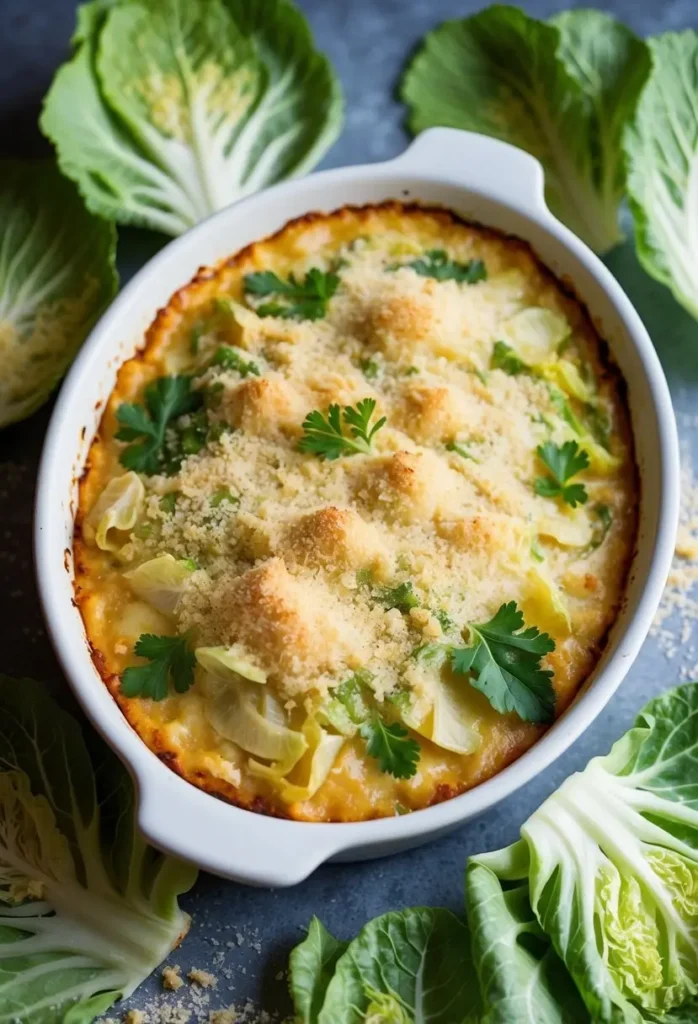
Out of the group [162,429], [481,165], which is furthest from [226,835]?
[481,165]

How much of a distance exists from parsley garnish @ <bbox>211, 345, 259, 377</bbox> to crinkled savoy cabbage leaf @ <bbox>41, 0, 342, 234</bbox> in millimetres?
746

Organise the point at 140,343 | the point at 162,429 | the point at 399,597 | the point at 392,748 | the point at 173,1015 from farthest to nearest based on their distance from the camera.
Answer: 1. the point at 140,343
2. the point at 162,429
3. the point at 173,1015
4. the point at 399,597
5. the point at 392,748

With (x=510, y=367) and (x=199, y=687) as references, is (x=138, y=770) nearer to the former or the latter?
(x=199, y=687)

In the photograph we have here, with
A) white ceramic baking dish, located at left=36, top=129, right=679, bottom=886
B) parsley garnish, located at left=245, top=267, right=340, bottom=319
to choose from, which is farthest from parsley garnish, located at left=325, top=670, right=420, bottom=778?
parsley garnish, located at left=245, top=267, right=340, bottom=319

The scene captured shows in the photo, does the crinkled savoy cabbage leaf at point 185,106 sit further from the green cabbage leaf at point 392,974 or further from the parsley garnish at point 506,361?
the green cabbage leaf at point 392,974

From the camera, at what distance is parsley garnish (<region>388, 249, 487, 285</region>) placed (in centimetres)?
290

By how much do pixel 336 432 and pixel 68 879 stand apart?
47.2 inches

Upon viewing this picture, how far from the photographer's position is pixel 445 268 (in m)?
2.91

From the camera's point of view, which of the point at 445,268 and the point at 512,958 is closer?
the point at 512,958

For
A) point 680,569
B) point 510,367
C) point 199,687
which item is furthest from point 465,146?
point 199,687

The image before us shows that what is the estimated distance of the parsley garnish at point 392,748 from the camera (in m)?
2.31

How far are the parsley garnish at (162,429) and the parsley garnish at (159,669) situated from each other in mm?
452

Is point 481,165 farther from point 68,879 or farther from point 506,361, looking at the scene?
point 68,879

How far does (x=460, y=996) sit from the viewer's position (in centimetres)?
251
